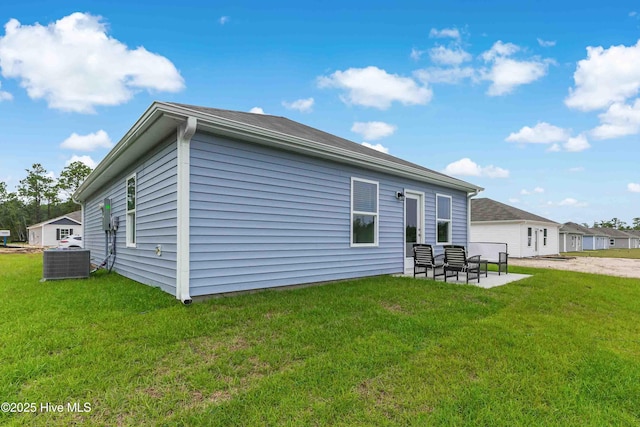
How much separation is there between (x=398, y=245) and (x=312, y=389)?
19.9 feet

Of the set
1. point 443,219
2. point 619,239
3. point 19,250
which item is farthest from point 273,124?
point 619,239

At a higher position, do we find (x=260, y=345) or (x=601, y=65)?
(x=601, y=65)

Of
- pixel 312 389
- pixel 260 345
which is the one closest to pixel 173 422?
pixel 312 389

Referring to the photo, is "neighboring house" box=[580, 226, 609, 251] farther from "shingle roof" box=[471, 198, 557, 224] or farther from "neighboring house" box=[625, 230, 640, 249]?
"shingle roof" box=[471, 198, 557, 224]

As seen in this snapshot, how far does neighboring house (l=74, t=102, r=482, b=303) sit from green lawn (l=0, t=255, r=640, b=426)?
713mm

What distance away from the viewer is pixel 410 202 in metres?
8.48

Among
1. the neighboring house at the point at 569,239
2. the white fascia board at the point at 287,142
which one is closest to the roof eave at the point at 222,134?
the white fascia board at the point at 287,142

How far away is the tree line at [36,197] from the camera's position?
4369 cm

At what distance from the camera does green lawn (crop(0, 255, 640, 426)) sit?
213 centimetres

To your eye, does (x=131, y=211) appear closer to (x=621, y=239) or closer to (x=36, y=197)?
(x=36, y=197)

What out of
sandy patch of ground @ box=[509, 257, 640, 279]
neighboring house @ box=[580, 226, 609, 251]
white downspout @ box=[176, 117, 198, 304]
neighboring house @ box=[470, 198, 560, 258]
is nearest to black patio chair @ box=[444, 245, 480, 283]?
white downspout @ box=[176, 117, 198, 304]

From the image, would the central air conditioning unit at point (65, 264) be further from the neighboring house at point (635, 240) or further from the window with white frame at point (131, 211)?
the neighboring house at point (635, 240)

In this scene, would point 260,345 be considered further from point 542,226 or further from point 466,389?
point 542,226

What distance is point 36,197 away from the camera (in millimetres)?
45062
